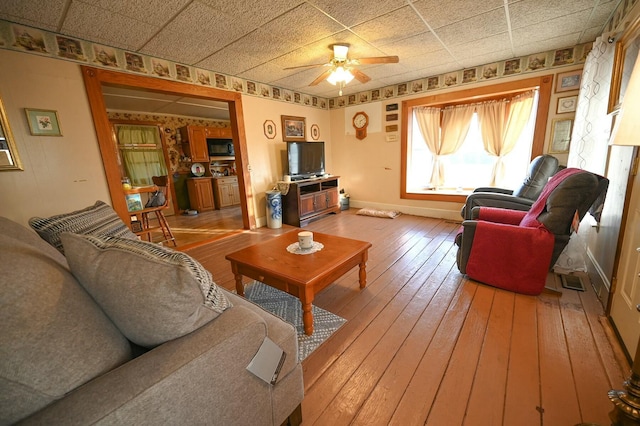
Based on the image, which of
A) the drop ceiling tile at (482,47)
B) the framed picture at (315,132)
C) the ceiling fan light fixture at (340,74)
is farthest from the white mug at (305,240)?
the framed picture at (315,132)

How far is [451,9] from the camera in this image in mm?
2105

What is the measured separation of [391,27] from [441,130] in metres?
2.68

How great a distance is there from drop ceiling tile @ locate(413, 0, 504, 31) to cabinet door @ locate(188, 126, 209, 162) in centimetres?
507

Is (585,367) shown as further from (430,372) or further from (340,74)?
(340,74)

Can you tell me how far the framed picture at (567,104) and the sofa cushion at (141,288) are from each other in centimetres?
443

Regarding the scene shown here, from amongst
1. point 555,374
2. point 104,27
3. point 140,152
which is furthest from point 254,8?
point 140,152

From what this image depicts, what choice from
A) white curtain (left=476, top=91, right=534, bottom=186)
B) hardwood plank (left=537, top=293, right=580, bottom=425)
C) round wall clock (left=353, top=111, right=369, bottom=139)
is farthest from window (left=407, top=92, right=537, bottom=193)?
hardwood plank (left=537, top=293, right=580, bottom=425)

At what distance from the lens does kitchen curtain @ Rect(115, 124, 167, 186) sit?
510cm

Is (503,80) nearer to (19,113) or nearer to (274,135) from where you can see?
(274,135)

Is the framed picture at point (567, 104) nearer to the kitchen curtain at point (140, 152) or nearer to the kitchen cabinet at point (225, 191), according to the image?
the kitchen cabinet at point (225, 191)

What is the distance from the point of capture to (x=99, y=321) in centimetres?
72

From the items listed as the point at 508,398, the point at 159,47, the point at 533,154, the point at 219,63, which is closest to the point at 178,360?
the point at 508,398

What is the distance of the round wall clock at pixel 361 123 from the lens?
4836mm

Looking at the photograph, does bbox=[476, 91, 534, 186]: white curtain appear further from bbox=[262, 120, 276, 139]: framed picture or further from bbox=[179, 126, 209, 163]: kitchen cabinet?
bbox=[179, 126, 209, 163]: kitchen cabinet
